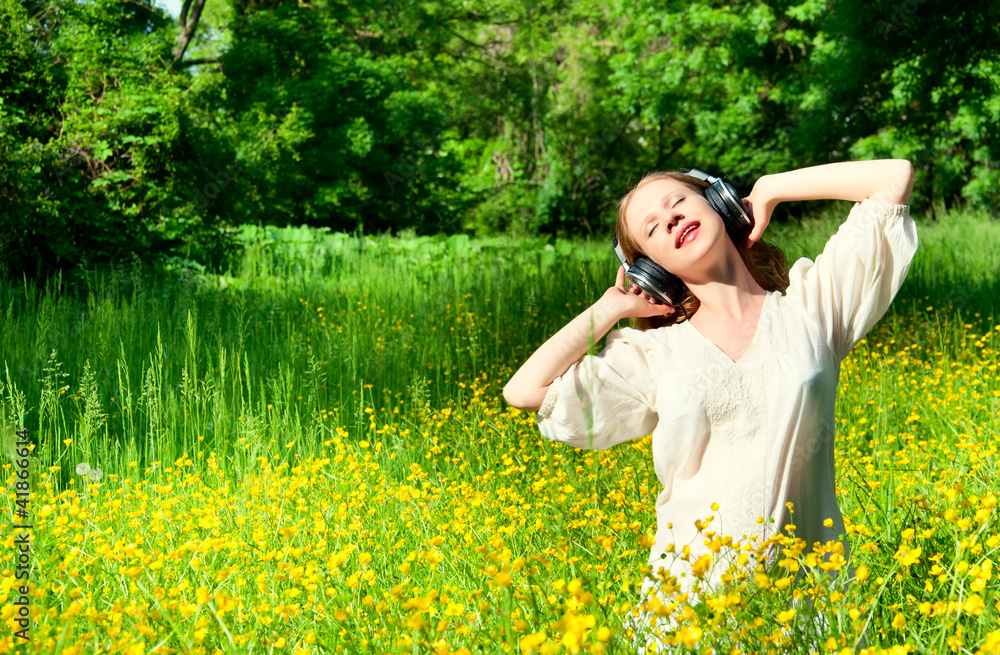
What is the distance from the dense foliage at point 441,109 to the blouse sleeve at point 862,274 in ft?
20.8

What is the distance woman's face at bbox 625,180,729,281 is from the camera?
6.40ft

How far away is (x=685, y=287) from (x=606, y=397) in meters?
0.44

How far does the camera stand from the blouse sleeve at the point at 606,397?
1878 mm

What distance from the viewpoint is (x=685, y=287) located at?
84.0 inches

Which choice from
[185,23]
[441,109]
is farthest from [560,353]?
[185,23]

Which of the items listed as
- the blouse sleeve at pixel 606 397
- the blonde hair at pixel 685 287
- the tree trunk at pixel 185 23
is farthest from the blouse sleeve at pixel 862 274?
the tree trunk at pixel 185 23

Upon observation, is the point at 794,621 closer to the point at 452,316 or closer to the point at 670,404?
the point at 670,404

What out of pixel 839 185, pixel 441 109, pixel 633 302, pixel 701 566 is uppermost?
pixel 441 109

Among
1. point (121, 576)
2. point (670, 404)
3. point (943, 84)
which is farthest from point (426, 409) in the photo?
point (943, 84)

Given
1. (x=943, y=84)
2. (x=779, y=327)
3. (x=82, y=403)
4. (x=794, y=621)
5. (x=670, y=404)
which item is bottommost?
(x=82, y=403)

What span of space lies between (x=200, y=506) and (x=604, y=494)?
1472mm

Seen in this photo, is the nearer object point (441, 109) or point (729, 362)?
point (729, 362)

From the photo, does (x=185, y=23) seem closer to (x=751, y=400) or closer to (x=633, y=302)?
(x=633, y=302)

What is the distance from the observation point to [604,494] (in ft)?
9.07
